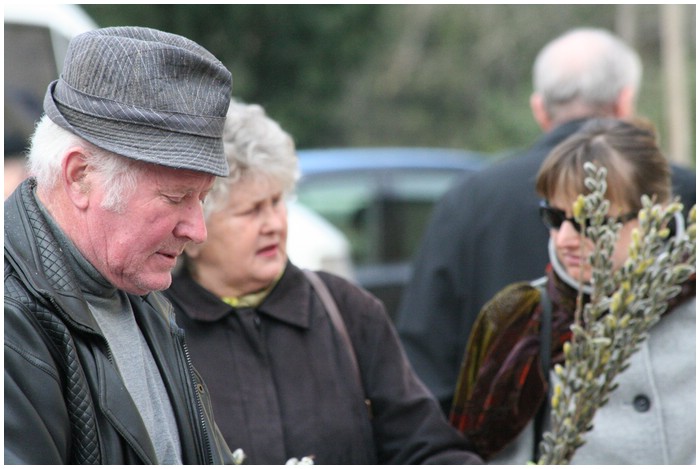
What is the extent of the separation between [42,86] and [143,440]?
16.0 ft

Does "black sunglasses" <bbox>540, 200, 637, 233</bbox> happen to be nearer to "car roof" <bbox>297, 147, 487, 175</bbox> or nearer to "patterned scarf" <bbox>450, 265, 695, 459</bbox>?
"patterned scarf" <bbox>450, 265, 695, 459</bbox>

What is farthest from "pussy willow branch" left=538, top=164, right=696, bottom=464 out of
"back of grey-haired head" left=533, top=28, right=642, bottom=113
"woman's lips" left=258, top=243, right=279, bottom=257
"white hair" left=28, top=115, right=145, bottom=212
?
"back of grey-haired head" left=533, top=28, right=642, bottom=113

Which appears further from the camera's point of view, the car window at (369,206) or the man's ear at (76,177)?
the car window at (369,206)

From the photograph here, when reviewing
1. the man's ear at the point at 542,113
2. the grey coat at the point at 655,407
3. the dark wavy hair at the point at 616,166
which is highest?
the man's ear at the point at 542,113

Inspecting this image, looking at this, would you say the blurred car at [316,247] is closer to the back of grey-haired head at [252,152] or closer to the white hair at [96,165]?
the back of grey-haired head at [252,152]

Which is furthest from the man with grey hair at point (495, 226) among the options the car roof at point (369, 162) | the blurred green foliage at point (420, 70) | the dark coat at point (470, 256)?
the blurred green foliage at point (420, 70)

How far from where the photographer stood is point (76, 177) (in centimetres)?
185

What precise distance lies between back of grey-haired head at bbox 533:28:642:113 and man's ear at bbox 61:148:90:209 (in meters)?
2.63

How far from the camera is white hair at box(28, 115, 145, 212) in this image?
1.83m

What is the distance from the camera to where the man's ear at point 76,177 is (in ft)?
6.03

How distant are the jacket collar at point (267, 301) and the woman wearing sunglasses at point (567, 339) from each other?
57 cm

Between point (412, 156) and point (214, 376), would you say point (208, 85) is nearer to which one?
point (214, 376)

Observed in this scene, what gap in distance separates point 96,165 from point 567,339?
155 centimetres

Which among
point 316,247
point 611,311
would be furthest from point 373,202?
point 611,311
